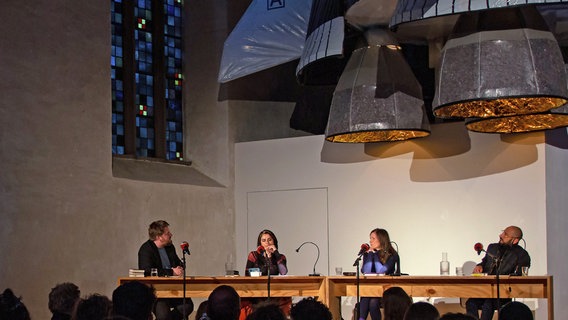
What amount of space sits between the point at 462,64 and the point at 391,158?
11.2 ft

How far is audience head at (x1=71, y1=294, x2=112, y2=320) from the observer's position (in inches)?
204

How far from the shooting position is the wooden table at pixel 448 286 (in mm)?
9516

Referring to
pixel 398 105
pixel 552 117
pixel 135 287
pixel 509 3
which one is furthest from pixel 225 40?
pixel 135 287

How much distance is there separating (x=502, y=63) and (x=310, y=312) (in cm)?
524

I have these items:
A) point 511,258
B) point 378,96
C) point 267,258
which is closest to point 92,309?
point 267,258

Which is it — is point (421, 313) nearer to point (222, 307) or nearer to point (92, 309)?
point (222, 307)

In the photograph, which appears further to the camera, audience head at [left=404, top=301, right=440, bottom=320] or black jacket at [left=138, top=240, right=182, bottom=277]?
black jacket at [left=138, top=240, right=182, bottom=277]

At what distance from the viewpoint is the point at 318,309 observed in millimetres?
4805

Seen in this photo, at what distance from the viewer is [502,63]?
30.6 feet

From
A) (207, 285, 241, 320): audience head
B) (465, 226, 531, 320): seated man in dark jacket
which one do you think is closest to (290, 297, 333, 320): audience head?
(207, 285, 241, 320): audience head

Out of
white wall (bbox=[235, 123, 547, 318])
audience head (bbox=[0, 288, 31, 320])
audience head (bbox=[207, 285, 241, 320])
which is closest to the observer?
audience head (bbox=[0, 288, 31, 320])

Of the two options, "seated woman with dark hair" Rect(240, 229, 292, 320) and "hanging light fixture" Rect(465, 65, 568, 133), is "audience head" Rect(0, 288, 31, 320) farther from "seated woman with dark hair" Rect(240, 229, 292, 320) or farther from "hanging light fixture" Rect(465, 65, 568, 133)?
"hanging light fixture" Rect(465, 65, 568, 133)

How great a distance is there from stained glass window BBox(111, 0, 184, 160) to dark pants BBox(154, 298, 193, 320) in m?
3.22

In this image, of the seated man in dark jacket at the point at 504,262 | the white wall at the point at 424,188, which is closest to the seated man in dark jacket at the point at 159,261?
the white wall at the point at 424,188
